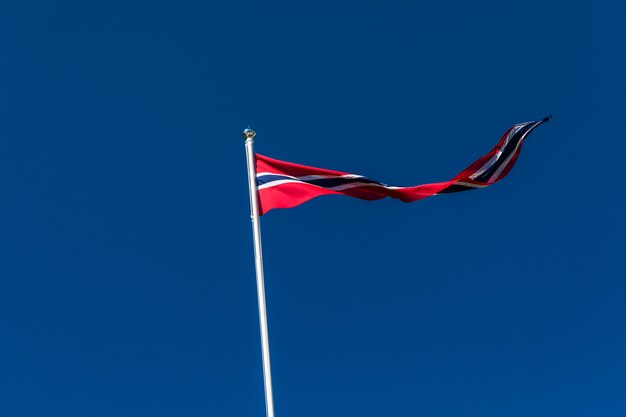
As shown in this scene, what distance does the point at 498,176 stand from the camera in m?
15.8

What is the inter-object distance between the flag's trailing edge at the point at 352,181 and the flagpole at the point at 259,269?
0.57 metres

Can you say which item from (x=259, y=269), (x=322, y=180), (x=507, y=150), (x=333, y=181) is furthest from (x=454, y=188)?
(x=259, y=269)

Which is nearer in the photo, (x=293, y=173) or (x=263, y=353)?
(x=263, y=353)

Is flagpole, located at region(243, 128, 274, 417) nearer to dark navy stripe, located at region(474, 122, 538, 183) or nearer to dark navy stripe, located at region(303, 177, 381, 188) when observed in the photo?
dark navy stripe, located at region(303, 177, 381, 188)

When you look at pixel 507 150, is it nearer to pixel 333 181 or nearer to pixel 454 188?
pixel 454 188

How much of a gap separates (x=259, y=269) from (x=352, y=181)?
3.42 meters

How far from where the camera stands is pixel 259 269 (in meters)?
11.8

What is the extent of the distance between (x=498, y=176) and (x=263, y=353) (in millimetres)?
7433

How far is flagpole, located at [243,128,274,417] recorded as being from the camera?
35.1ft

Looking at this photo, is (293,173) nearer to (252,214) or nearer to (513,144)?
(252,214)

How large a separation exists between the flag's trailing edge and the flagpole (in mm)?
572

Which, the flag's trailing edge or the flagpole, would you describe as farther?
the flag's trailing edge

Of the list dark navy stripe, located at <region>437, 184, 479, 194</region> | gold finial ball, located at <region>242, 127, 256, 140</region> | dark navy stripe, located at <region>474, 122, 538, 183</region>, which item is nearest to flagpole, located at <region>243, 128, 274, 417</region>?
gold finial ball, located at <region>242, 127, 256, 140</region>

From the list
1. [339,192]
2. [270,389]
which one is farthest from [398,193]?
[270,389]
